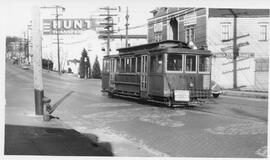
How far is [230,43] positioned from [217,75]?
223 cm

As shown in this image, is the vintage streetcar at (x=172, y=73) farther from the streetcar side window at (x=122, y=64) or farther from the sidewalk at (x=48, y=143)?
the sidewalk at (x=48, y=143)

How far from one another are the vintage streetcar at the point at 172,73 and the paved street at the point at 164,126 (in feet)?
1.53

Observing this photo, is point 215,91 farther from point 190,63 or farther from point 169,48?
point 169,48

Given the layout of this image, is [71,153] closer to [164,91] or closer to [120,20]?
[164,91]

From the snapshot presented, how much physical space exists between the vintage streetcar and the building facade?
5477 millimetres

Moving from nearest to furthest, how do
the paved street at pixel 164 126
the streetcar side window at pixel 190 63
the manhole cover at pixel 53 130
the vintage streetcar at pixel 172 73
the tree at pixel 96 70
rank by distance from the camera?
the paved street at pixel 164 126 → the manhole cover at pixel 53 130 → the vintage streetcar at pixel 172 73 → the streetcar side window at pixel 190 63 → the tree at pixel 96 70

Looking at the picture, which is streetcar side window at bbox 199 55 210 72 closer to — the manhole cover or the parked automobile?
the parked automobile

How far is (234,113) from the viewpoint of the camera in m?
12.9

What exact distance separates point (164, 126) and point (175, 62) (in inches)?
167

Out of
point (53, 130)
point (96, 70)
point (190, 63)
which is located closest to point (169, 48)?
point (190, 63)

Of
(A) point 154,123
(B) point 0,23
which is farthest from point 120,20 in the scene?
(B) point 0,23

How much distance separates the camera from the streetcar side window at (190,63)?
1429 cm

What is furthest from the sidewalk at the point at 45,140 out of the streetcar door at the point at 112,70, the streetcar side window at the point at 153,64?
the streetcar door at the point at 112,70

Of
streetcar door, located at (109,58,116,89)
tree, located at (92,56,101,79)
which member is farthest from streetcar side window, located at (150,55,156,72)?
tree, located at (92,56,101,79)
